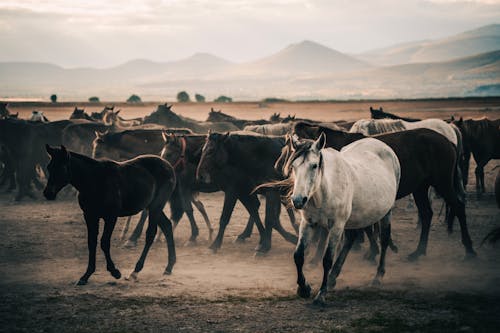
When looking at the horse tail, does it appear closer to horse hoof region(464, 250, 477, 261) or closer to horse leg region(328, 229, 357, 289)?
horse leg region(328, 229, 357, 289)

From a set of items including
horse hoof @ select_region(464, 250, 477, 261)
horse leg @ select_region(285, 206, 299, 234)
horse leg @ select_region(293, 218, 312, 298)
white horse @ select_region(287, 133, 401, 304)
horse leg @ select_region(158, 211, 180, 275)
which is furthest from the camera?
horse leg @ select_region(285, 206, 299, 234)

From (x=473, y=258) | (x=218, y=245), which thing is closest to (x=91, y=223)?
(x=218, y=245)

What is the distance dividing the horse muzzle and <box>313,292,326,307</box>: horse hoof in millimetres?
1239

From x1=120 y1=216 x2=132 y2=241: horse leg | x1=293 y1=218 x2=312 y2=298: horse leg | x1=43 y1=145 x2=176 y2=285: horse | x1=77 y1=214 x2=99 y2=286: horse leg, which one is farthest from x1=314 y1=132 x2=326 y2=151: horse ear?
x1=120 y1=216 x2=132 y2=241: horse leg

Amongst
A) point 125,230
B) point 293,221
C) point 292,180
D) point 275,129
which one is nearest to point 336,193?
point 292,180

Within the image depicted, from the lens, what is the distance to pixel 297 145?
6539mm

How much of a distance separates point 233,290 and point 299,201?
190cm

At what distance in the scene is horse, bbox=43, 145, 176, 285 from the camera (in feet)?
24.6

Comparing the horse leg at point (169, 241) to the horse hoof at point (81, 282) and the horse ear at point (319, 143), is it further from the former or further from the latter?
the horse ear at point (319, 143)

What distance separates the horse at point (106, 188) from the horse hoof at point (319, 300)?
2.43 m

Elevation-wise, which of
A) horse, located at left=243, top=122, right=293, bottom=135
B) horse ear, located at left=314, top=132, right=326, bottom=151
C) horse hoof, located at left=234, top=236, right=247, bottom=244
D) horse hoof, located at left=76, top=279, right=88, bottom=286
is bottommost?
horse hoof, located at left=234, top=236, right=247, bottom=244

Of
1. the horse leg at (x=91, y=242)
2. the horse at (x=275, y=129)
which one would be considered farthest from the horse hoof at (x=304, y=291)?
the horse at (x=275, y=129)

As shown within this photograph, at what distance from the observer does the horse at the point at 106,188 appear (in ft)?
24.6

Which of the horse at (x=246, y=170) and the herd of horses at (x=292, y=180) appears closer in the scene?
the herd of horses at (x=292, y=180)
